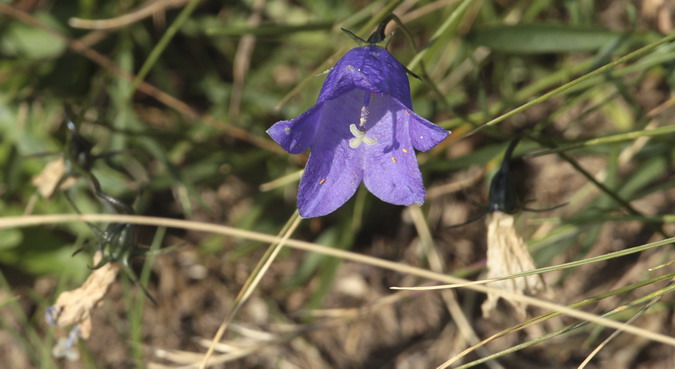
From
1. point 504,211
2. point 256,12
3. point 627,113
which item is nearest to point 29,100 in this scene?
point 256,12

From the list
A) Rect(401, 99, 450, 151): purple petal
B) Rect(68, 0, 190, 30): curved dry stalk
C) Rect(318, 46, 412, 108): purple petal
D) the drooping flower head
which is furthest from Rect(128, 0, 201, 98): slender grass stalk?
Rect(401, 99, 450, 151): purple petal

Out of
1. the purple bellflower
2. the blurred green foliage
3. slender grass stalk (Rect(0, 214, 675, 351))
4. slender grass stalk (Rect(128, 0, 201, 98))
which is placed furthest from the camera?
the blurred green foliage

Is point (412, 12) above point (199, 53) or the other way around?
above

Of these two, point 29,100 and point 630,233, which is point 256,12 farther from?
point 630,233

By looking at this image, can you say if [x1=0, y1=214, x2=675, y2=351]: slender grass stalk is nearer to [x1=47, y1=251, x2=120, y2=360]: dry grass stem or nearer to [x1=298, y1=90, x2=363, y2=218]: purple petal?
[x1=298, y1=90, x2=363, y2=218]: purple petal

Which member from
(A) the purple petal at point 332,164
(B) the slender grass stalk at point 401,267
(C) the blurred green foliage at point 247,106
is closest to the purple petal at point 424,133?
(A) the purple petal at point 332,164

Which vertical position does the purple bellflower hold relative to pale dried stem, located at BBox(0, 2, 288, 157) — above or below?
above

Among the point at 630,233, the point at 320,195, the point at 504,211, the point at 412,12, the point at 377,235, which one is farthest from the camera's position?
the point at 377,235

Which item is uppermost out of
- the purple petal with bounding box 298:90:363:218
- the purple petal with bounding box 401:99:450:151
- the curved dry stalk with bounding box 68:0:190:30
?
the purple petal with bounding box 401:99:450:151

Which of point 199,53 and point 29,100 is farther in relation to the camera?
point 199,53
